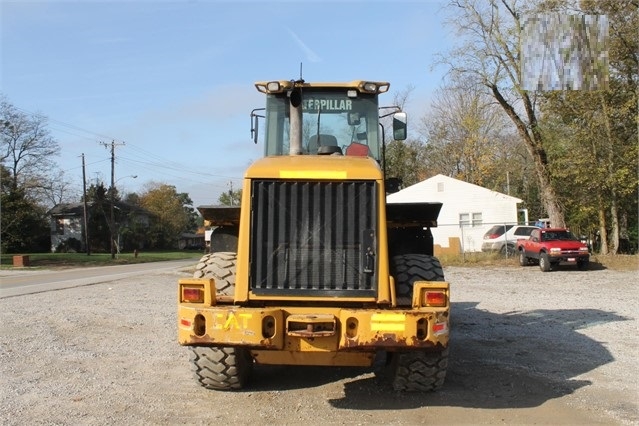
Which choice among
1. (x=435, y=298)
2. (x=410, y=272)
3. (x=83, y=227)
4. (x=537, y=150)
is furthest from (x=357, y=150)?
(x=83, y=227)

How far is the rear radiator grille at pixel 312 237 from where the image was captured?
208 inches

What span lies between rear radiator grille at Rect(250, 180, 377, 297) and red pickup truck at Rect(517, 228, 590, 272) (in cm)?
1890

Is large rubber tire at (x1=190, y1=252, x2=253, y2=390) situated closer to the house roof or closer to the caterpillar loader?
the caterpillar loader

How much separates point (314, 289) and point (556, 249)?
759 inches

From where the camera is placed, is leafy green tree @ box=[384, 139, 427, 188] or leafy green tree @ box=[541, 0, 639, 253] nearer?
leafy green tree @ box=[541, 0, 639, 253]

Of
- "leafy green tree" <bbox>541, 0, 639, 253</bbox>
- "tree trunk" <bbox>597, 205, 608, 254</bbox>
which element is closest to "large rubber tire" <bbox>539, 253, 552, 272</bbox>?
"leafy green tree" <bbox>541, 0, 639, 253</bbox>

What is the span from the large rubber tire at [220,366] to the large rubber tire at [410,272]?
1.56 metres

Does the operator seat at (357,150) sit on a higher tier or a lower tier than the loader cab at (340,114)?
lower

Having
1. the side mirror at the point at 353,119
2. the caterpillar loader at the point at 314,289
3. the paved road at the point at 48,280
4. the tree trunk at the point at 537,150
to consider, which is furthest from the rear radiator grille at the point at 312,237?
the tree trunk at the point at 537,150

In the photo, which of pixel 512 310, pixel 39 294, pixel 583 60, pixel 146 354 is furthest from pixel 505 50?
pixel 146 354

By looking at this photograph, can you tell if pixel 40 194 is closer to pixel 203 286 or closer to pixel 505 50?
pixel 505 50

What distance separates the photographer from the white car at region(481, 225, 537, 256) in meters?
28.7

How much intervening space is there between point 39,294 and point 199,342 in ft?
40.4

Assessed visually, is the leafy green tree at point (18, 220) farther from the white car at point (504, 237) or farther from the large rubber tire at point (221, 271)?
the large rubber tire at point (221, 271)
